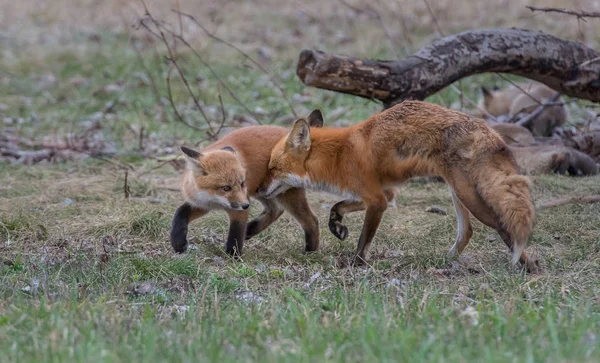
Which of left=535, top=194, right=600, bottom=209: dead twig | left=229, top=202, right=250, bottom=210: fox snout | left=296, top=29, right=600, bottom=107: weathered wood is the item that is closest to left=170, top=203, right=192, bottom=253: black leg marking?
left=229, top=202, right=250, bottom=210: fox snout

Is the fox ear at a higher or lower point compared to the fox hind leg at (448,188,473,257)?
higher

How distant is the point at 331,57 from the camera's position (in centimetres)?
705

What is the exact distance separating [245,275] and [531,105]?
218 inches

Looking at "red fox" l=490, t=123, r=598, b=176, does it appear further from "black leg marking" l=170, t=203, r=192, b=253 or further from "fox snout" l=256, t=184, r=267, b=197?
"black leg marking" l=170, t=203, r=192, b=253

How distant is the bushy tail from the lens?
17.1ft

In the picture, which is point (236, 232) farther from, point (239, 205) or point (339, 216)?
point (339, 216)

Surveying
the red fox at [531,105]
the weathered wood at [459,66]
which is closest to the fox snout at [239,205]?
the weathered wood at [459,66]

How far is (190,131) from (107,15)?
29.0 feet

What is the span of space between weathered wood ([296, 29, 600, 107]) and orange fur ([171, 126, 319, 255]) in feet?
2.66

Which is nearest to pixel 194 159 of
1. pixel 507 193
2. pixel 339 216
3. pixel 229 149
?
pixel 229 149

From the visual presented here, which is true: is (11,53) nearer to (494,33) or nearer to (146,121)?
(146,121)

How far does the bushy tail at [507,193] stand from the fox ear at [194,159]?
83.8 inches

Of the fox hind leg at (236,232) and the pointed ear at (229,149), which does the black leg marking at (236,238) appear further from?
the pointed ear at (229,149)

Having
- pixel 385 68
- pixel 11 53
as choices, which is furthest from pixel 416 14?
pixel 385 68
